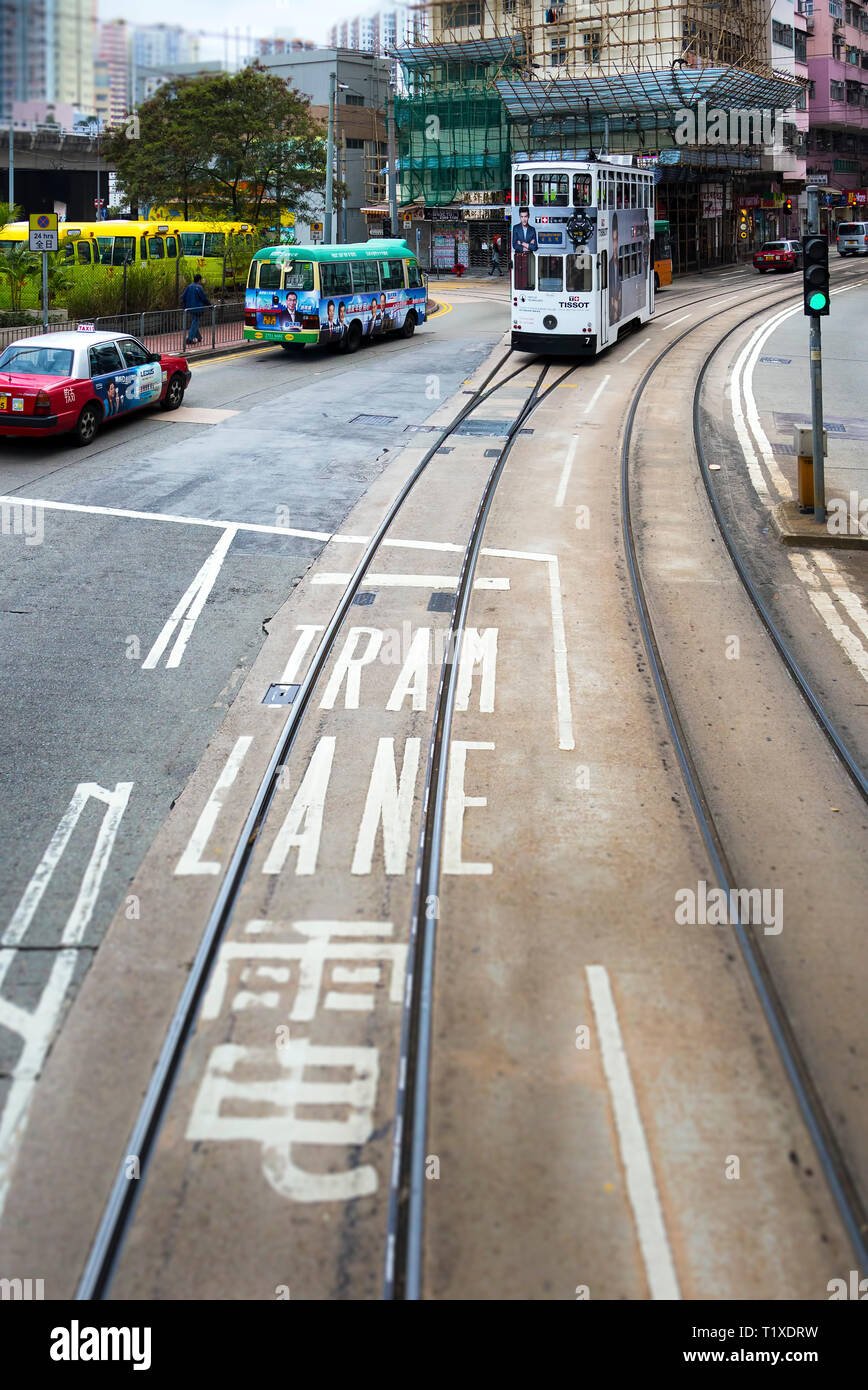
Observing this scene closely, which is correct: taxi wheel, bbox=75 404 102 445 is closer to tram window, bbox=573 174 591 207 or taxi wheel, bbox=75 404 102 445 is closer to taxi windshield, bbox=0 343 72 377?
taxi windshield, bbox=0 343 72 377

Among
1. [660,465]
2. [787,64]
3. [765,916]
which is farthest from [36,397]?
[787,64]

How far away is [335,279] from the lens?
2908cm

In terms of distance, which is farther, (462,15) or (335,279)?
(462,15)

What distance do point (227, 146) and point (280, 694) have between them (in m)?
35.6

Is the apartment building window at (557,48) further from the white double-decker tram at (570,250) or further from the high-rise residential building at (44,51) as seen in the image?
the high-rise residential building at (44,51)

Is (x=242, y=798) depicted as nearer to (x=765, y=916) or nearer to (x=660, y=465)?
(x=765, y=916)

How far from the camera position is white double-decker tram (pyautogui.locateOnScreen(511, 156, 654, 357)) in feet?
82.7

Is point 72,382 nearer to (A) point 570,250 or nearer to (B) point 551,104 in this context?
(A) point 570,250

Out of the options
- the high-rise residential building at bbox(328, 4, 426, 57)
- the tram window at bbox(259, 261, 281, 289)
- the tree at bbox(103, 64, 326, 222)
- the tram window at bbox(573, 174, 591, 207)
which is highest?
the high-rise residential building at bbox(328, 4, 426, 57)

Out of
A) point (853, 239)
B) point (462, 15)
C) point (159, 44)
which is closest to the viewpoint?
point (159, 44)

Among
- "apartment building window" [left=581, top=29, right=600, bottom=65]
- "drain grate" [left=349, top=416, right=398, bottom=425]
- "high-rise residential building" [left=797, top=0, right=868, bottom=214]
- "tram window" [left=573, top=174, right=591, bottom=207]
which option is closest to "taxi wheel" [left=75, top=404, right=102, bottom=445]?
"drain grate" [left=349, top=416, right=398, bottom=425]

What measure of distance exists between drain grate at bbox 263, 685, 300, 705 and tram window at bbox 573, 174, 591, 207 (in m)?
18.0

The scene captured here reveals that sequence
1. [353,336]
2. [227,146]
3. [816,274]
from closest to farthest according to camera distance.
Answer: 1. [816,274]
2. [353,336]
3. [227,146]

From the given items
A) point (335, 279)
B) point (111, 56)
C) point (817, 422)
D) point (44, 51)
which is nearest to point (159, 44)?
point (111, 56)
